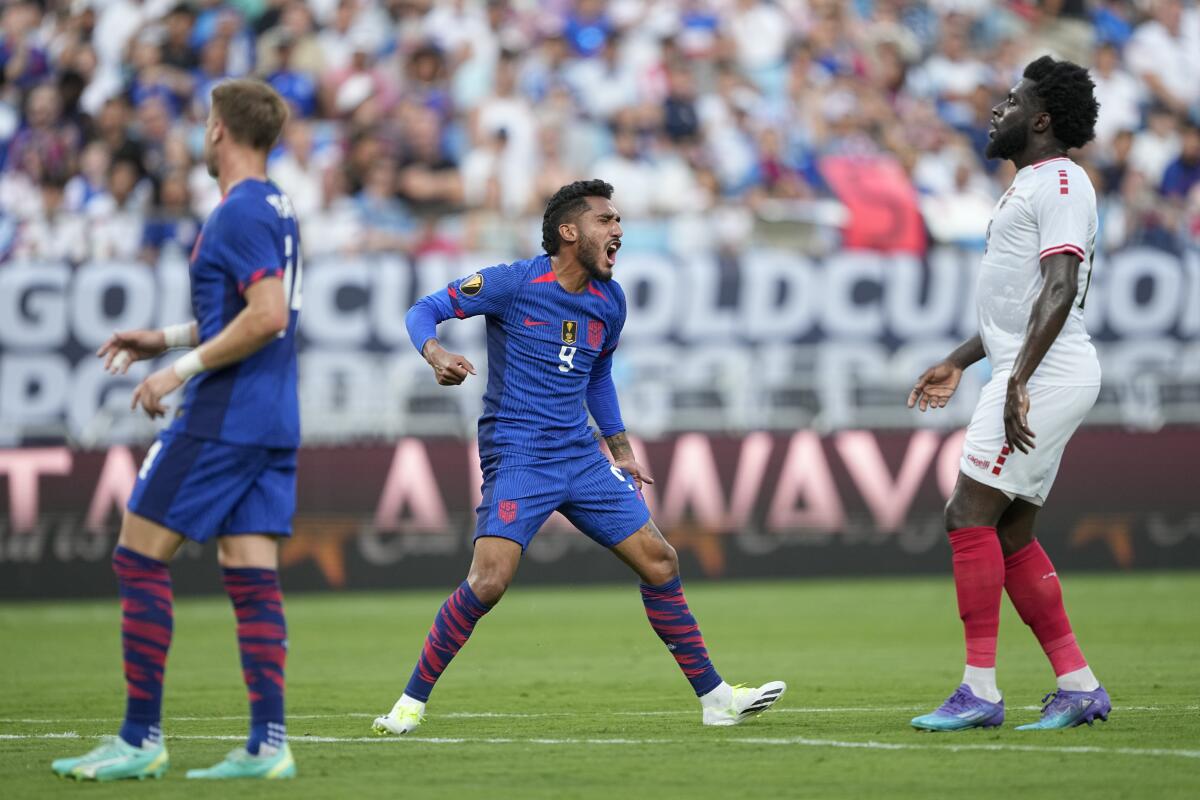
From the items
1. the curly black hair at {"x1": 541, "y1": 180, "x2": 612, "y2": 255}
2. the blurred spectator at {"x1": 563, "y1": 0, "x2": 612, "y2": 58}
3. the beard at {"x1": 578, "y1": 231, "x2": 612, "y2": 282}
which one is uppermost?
the blurred spectator at {"x1": 563, "y1": 0, "x2": 612, "y2": 58}

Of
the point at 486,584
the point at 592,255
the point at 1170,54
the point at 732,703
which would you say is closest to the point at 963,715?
the point at 732,703

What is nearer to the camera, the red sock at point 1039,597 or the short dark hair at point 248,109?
the short dark hair at point 248,109

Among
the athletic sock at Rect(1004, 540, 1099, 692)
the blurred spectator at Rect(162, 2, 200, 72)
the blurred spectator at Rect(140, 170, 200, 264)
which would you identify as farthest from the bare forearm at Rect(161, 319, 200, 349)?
the blurred spectator at Rect(162, 2, 200, 72)

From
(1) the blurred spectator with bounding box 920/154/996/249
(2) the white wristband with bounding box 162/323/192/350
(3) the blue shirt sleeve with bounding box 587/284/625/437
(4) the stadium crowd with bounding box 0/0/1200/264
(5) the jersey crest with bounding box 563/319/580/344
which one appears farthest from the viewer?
(1) the blurred spectator with bounding box 920/154/996/249

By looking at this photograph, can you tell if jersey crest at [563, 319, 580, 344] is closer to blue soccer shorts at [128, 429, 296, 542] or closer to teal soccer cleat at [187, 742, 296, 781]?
blue soccer shorts at [128, 429, 296, 542]

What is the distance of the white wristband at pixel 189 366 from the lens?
6160 mm

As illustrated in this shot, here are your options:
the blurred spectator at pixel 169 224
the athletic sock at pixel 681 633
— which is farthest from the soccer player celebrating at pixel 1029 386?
the blurred spectator at pixel 169 224

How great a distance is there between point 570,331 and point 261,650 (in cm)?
238

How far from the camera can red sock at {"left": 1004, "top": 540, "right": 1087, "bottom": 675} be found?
25.4 feet

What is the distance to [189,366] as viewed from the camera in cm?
618

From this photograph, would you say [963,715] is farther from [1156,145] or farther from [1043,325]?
[1156,145]

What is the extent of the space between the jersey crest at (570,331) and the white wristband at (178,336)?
1.98 metres

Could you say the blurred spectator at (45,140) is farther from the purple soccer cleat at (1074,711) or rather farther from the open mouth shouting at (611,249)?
the purple soccer cleat at (1074,711)

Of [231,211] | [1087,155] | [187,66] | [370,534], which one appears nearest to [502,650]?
[370,534]
